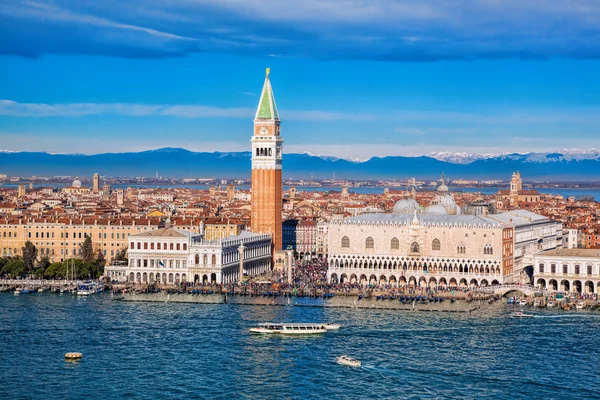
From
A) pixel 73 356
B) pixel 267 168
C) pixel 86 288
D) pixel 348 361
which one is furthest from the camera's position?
pixel 267 168

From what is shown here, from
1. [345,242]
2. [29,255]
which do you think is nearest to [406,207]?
[345,242]

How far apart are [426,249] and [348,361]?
20383 mm

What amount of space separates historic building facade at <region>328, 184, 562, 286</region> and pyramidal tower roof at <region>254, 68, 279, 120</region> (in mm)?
8613

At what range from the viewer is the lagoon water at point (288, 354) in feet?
102

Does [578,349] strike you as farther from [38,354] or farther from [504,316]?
[38,354]

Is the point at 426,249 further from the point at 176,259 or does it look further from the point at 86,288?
the point at 86,288

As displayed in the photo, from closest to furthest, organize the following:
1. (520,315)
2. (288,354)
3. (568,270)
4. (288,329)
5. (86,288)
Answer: (288,354), (288,329), (520,315), (568,270), (86,288)

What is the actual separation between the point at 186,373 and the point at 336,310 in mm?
13571

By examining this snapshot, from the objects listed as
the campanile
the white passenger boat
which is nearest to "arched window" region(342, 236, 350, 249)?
the campanile

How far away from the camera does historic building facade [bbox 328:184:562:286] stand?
52.4 m

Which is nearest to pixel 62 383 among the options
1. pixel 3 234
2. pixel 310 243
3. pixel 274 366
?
pixel 274 366

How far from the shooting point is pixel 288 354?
35.9 meters

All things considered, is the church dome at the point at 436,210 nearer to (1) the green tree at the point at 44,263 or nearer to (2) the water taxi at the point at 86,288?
(2) the water taxi at the point at 86,288

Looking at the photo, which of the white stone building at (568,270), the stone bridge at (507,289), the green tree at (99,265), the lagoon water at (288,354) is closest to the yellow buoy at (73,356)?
the lagoon water at (288,354)
